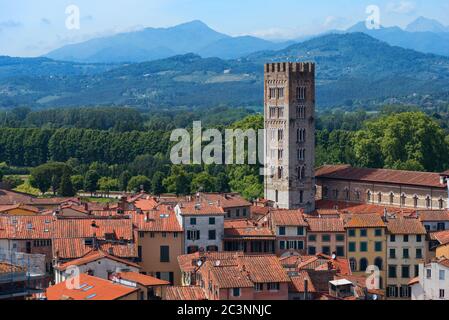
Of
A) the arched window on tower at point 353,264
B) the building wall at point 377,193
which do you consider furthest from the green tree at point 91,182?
the arched window on tower at point 353,264

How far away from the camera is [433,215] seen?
52188 millimetres

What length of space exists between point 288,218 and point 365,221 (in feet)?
10.5

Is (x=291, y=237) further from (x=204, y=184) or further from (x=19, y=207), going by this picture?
(x=204, y=184)

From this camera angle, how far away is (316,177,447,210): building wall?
2399 inches

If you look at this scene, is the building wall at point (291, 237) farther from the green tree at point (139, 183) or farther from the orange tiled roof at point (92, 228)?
the green tree at point (139, 183)

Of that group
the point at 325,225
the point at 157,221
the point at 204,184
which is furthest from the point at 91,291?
the point at 204,184

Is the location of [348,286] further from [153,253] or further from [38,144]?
[38,144]

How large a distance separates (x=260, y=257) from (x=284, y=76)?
31.0m

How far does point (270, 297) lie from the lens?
112ft

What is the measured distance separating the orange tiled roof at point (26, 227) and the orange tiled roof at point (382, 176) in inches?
945

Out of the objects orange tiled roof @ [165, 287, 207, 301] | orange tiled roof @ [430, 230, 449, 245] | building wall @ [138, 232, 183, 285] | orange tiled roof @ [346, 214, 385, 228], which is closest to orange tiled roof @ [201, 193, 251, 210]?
orange tiled roof @ [346, 214, 385, 228]

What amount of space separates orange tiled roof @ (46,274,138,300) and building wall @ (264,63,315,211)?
34363 millimetres

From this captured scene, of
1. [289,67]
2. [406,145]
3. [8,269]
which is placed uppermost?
A: [289,67]
